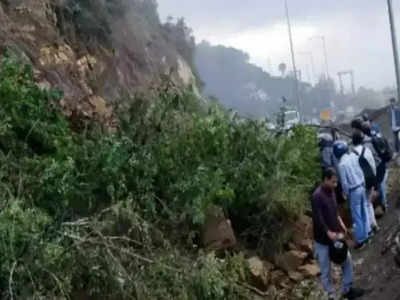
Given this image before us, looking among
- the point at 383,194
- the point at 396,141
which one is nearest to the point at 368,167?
the point at 383,194

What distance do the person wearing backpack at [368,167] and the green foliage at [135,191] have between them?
37.9 inches

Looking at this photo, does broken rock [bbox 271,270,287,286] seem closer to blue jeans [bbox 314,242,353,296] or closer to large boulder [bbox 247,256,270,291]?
large boulder [bbox 247,256,270,291]

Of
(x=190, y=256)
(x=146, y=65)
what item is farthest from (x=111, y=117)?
(x=146, y=65)

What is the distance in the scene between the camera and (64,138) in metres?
10.1

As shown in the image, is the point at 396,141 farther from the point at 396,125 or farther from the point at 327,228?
the point at 327,228

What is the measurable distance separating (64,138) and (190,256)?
2.67 meters

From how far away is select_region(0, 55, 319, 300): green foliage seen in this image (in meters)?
7.30

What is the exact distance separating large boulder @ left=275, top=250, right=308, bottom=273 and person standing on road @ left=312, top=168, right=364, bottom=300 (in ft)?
6.40

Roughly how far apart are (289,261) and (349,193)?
132cm

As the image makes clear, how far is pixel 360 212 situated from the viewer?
1012 centimetres

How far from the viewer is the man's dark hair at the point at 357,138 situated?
10.3 meters

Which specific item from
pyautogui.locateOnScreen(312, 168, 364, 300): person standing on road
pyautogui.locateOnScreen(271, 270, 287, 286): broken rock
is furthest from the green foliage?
pyautogui.locateOnScreen(312, 168, 364, 300): person standing on road

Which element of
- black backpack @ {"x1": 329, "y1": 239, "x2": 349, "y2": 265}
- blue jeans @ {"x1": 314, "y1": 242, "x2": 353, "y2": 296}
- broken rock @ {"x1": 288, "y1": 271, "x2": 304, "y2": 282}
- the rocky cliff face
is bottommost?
broken rock @ {"x1": 288, "y1": 271, "x2": 304, "y2": 282}

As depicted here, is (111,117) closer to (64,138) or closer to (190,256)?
(64,138)
